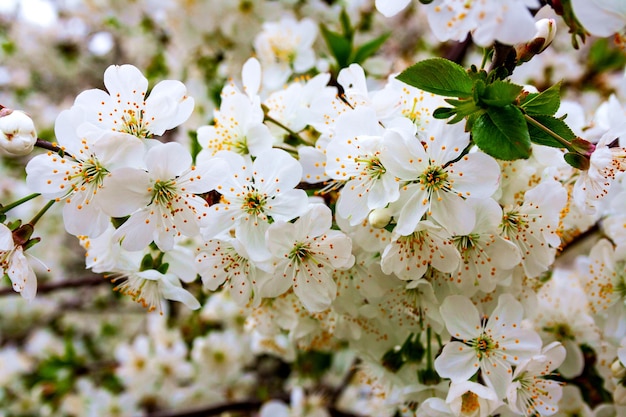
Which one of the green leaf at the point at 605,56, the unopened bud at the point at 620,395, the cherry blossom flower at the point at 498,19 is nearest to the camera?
the cherry blossom flower at the point at 498,19

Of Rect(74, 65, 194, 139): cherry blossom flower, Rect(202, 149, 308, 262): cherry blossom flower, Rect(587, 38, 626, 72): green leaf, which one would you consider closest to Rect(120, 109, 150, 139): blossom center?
Rect(74, 65, 194, 139): cherry blossom flower

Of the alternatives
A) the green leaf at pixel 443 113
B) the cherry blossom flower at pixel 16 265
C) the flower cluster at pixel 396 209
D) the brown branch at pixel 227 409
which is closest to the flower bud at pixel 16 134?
the flower cluster at pixel 396 209

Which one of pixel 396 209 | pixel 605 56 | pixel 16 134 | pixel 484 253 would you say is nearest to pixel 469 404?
pixel 484 253

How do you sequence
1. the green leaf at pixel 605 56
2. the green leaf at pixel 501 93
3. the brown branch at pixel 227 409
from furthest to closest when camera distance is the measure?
the green leaf at pixel 605 56, the brown branch at pixel 227 409, the green leaf at pixel 501 93

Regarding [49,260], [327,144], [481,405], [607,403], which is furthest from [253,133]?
[49,260]

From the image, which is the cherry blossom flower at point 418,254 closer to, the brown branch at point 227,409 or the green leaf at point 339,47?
the green leaf at point 339,47

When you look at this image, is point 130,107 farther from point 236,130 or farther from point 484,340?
point 484,340

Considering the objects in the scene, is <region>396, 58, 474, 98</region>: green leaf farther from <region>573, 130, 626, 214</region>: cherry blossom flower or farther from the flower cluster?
<region>573, 130, 626, 214</region>: cherry blossom flower
